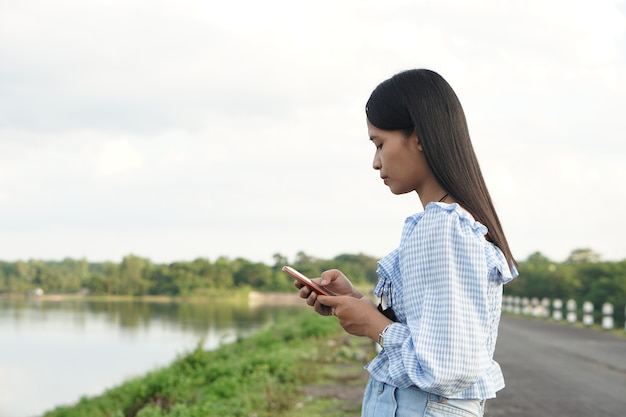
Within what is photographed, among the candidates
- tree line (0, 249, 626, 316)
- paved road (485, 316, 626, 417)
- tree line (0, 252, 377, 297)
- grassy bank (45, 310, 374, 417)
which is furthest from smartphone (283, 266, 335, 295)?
tree line (0, 252, 377, 297)

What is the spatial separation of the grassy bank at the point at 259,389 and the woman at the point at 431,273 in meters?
5.60

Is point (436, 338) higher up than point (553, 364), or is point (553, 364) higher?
point (436, 338)

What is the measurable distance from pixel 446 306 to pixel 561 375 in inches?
361

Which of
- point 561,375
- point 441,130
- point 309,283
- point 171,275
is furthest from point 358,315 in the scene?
point 171,275

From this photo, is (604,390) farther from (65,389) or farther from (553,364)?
(65,389)

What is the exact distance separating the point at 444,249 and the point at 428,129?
333mm

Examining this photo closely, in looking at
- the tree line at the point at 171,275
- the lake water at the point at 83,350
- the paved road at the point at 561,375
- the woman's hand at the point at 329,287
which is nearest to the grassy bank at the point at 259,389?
the paved road at the point at 561,375

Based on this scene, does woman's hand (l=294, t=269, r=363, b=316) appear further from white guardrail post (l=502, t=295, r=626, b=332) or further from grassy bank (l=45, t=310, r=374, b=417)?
white guardrail post (l=502, t=295, r=626, b=332)

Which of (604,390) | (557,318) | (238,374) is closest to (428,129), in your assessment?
(604,390)

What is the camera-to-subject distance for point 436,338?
1.93 meters

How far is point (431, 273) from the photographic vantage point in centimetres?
198

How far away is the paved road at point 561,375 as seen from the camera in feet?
26.3

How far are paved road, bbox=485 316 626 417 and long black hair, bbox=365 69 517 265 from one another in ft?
18.9

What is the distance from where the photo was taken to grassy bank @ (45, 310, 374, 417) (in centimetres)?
806
